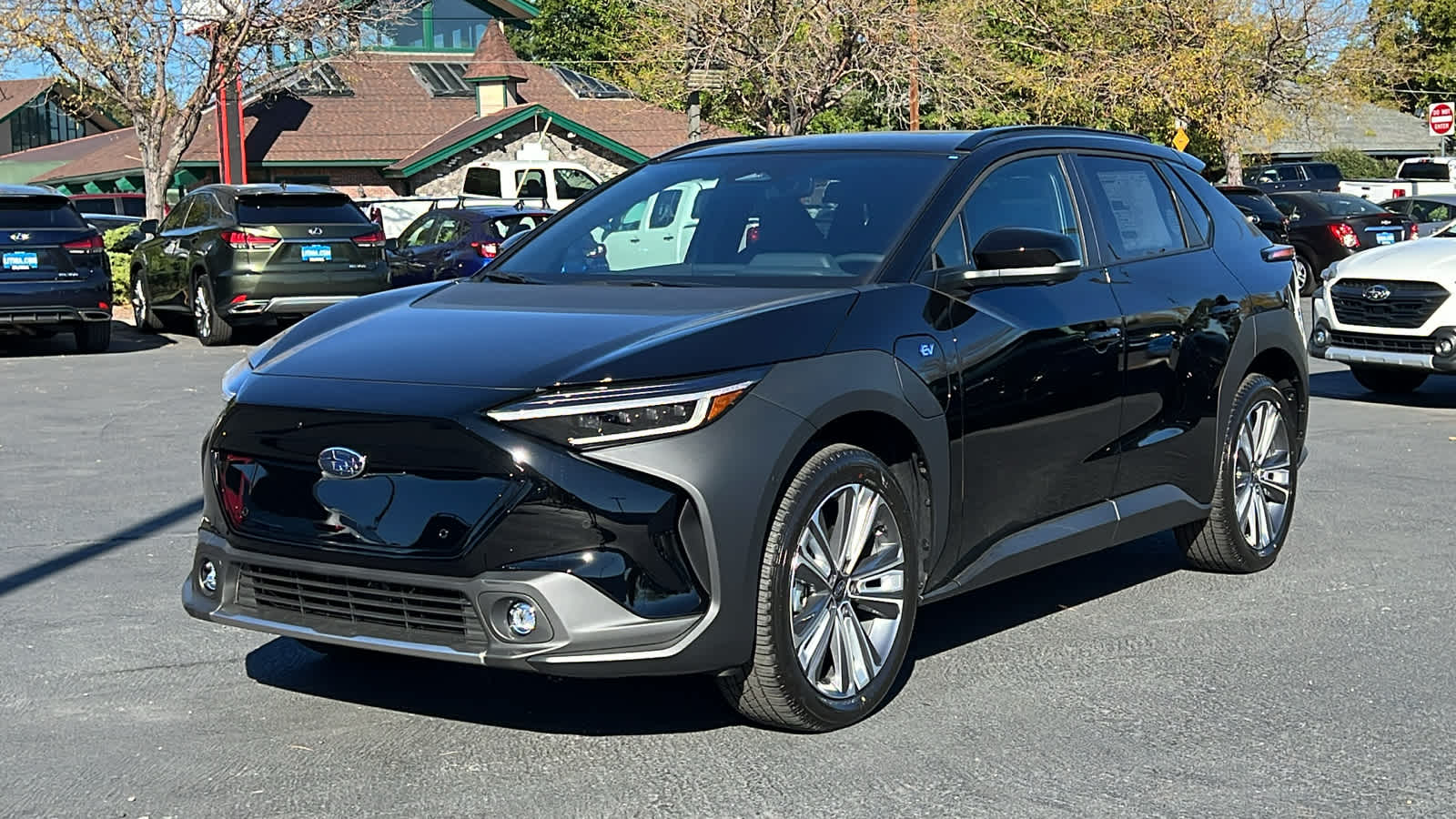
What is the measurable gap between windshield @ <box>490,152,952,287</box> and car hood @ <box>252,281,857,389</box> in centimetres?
27

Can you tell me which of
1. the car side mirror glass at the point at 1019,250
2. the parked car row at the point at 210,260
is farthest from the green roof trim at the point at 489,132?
the car side mirror glass at the point at 1019,250

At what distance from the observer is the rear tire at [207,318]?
19297 millimetres

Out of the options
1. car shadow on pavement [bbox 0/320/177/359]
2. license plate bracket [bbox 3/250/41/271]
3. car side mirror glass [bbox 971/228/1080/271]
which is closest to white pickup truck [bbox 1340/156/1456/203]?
car shadow on pavement [bbox 0/320/177/359]

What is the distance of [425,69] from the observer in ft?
163

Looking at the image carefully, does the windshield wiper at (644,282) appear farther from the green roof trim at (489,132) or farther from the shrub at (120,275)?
the green roof trim at (489,132)

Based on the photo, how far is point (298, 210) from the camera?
19375mm

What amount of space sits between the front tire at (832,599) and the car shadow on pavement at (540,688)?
332mm

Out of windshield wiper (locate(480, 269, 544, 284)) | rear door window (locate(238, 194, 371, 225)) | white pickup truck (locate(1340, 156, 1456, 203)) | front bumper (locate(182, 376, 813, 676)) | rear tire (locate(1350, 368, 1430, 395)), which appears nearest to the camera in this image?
front bumper (locate(182, 376, 813, 676))

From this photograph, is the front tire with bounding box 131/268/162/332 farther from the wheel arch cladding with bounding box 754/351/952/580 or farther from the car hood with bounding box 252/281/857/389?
the wheel arch cladding with bounding box 754/351/952/580

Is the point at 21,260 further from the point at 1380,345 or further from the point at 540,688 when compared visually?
the point at 540,688

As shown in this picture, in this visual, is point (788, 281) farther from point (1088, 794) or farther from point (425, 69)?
point (425, 69)

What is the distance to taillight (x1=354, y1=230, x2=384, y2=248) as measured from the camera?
1947 centimetres

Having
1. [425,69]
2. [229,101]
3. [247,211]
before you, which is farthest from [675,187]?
[425,69]

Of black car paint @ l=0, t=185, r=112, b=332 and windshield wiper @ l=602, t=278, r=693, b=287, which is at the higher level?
windshield wiper @ l=602, t=278, r=693, b=287
